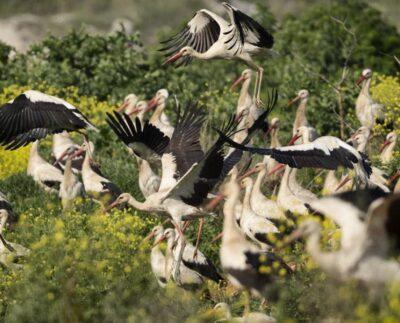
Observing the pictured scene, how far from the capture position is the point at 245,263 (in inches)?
330

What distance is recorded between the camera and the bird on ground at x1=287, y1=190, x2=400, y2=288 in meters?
7.11

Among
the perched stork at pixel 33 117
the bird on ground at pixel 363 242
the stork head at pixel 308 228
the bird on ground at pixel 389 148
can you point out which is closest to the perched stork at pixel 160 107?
the perched stork at pixel 33 117

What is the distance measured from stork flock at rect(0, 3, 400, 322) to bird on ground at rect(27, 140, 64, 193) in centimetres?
1

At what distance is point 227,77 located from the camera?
19.8 meters

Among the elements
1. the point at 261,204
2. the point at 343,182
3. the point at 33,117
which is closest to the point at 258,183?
the point at 261,204

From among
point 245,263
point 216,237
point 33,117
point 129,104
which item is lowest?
point 129,104

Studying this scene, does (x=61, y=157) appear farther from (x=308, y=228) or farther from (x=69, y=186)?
(x=308, y=228)

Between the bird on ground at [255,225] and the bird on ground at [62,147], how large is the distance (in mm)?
4344

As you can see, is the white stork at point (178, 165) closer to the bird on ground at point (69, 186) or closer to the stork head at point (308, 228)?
the bird on ground at point (69, 186)

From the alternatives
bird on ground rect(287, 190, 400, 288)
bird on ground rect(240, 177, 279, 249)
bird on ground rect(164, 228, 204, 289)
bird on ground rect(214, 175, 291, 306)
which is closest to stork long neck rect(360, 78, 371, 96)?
bird on ground rect(240, 177, 279, 249)

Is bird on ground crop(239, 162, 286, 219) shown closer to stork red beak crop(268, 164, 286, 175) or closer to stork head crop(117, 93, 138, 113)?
stork red beak crop(268, 164, 286, 175)

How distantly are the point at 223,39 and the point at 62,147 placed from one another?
3130 mm

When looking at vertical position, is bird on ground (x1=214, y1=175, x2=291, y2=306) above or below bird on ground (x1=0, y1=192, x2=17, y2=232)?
above

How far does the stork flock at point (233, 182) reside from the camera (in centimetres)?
743
